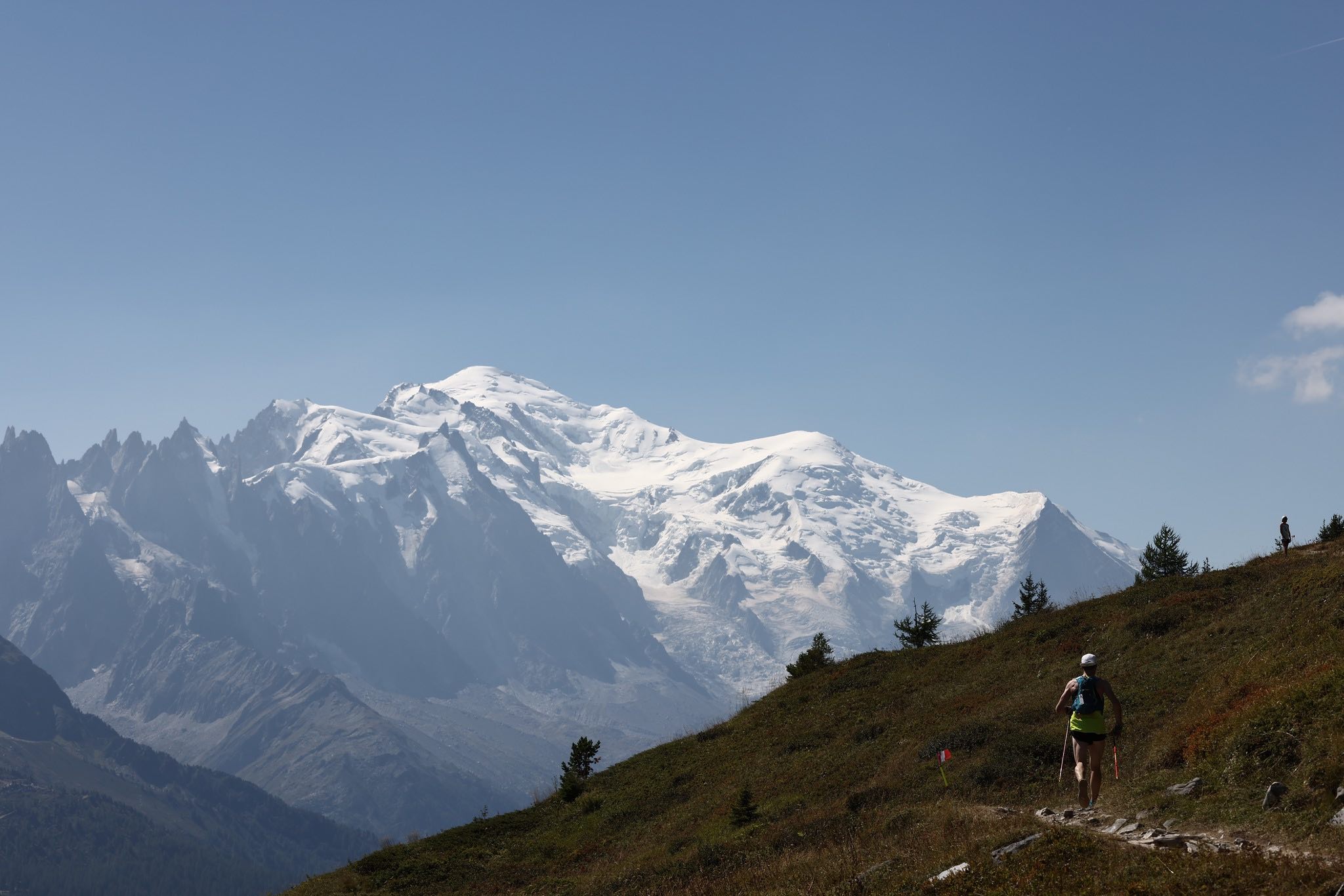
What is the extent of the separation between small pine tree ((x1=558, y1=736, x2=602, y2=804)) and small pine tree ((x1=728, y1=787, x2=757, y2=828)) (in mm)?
12937

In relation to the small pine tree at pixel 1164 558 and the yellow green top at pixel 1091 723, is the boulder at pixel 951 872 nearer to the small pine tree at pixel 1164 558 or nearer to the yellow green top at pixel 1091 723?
the yellow green top at pixel 1091 723

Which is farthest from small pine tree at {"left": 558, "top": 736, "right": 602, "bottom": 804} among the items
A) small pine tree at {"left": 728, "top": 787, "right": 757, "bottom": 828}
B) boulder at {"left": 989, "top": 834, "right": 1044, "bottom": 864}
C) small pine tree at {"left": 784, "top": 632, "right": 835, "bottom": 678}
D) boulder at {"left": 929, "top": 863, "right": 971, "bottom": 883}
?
boulder at {"left": 989, "top": 834, "right": 1044, "bottom": 864}

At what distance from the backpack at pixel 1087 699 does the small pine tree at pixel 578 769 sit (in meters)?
26.6

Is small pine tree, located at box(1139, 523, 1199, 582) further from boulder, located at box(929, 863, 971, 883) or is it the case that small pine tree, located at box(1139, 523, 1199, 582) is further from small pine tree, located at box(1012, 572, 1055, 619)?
boulder, located at box(929, 863, 971, 883)

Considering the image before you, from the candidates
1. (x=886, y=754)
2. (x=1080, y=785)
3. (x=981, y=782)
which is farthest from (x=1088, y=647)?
(x=1080, y=785)

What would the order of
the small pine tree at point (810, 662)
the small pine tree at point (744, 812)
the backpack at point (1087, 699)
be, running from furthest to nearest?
1. the small pine tree at point (810, 662)
2. the small pine tree at point (744, 812)
3. the backpack at point (1087, 699)

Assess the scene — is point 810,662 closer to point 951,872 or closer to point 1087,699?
point 1087,699

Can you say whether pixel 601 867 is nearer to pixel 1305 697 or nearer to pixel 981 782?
pixel 981 782

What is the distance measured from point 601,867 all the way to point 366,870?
28.7 ft

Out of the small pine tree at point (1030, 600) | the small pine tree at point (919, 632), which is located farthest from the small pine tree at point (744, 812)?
the small pine tree at point (1030, 600)

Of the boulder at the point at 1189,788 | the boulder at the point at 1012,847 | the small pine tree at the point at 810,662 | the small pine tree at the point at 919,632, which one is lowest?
the boulder at the point at 1012,847

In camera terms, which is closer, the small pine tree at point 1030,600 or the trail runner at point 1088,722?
the trail runner at point 1088,722

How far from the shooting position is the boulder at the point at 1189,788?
23.0 meters

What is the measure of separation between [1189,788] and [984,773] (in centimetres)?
829
